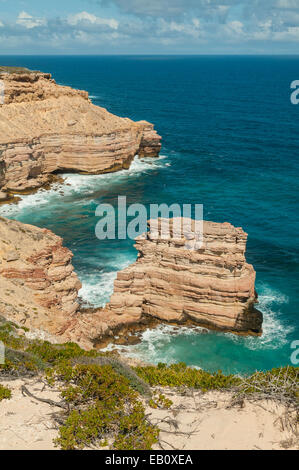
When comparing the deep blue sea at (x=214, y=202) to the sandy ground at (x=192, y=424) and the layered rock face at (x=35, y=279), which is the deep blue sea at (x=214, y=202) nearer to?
the layered rock face at (x=35, y=279)

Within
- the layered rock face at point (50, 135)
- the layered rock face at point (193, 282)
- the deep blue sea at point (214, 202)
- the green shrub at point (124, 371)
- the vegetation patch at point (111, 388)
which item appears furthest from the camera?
the layered rock face at point (50, 135)

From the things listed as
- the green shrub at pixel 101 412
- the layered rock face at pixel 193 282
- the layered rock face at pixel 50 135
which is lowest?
the layered rock face at pixel 193 282

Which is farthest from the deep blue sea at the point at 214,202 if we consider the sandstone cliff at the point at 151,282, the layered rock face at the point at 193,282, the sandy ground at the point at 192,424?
the sandy ground at the point at 192,424

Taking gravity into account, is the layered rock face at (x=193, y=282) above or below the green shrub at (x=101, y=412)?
below

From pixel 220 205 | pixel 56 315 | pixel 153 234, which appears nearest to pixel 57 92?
pixel 220 205

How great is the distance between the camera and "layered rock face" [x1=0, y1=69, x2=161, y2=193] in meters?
63.1

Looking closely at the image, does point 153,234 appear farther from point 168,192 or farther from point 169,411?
point 168,192

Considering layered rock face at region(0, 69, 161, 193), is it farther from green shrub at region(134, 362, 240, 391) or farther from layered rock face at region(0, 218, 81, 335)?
green shrub at region(134, 362, 240, 391)

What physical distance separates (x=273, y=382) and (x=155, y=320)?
2020cm

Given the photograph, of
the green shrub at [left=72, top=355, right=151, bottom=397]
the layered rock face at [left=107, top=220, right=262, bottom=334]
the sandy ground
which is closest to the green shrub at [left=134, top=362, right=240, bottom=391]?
the sandy ground

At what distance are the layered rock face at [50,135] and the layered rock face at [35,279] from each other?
1350 inches

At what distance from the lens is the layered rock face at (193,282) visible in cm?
3234

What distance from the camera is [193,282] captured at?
3331cm

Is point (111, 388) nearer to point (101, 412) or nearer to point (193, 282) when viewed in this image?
point (101, 412)
